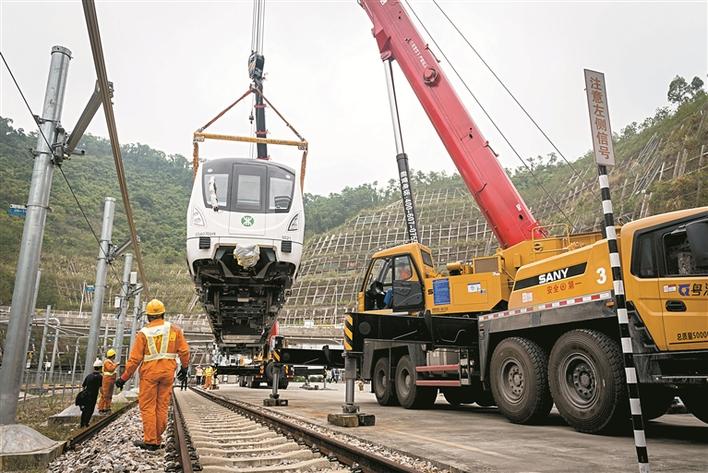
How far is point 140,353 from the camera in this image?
5645mm

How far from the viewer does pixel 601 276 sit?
632 cm

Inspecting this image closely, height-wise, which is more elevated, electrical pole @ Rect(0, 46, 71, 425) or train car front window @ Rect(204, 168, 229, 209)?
train car front window @ Rect(204, 168, 229, 209)

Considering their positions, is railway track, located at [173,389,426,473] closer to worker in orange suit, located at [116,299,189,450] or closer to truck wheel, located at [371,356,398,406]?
worker in orange suit, located at [116,299,189,450]

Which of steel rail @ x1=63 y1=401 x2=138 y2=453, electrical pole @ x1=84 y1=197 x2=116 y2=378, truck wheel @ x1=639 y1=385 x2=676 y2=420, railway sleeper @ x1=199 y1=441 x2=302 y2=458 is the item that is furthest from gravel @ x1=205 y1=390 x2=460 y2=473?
electrical pole @ x1=84 y1=197 x2=116 y2=378

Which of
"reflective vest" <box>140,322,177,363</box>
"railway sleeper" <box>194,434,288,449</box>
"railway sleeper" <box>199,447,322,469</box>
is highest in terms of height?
"reflective vest" <box>140,322,177,363</box>

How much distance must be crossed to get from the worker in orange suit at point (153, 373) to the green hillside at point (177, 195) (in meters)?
8.89

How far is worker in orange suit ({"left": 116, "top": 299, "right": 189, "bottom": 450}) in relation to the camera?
5.58 metres

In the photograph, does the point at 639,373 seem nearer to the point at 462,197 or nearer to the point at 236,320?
the point at 236,320

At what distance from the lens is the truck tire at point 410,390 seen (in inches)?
397

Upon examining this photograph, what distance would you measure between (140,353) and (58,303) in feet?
197

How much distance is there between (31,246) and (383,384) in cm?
755

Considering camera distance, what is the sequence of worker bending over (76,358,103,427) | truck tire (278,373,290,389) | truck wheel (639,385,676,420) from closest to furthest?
truck wheel (639,385,676,420) < worker bending over (76,358,103,427) < truck tire (278,373,290,389)

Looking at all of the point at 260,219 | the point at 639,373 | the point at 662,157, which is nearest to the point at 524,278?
the point at 639,373

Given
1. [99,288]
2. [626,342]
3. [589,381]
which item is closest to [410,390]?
[589,381]
